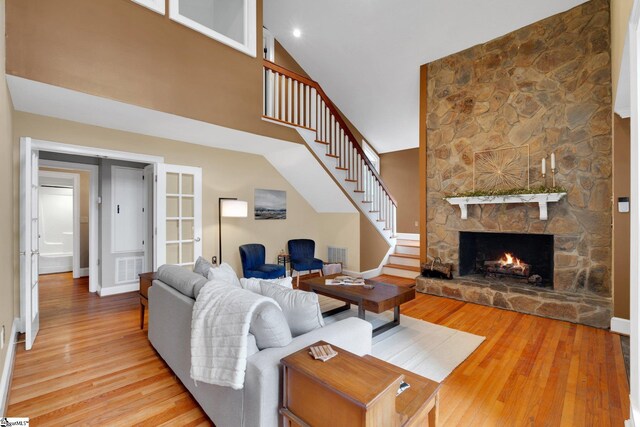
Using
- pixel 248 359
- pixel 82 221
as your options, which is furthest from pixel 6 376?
pixel 82 221

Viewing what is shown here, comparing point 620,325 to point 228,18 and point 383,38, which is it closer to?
point 383,38

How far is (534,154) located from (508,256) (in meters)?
1.59

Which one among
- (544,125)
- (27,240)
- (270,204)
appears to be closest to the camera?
(27,240)

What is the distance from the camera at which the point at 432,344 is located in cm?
308

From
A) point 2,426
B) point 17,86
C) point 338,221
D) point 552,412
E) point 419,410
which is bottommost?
point 552,412

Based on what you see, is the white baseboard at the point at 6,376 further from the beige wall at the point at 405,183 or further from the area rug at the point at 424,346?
A: the beige wall at the point at 405,183

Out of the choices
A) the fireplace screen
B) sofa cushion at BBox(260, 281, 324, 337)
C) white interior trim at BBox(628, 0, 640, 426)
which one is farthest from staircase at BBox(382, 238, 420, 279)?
sofa cushion at BBox(260, 281, 324, 337)

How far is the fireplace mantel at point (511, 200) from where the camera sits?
3945mm

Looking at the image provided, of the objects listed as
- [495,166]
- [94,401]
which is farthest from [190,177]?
[495,166]

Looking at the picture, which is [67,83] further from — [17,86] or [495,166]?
[495,166]

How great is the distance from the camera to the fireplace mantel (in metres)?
3.95

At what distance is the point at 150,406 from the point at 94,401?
0.43m

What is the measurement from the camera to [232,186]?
5.26 metres

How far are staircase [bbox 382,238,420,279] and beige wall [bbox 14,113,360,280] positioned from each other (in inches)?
33.9
